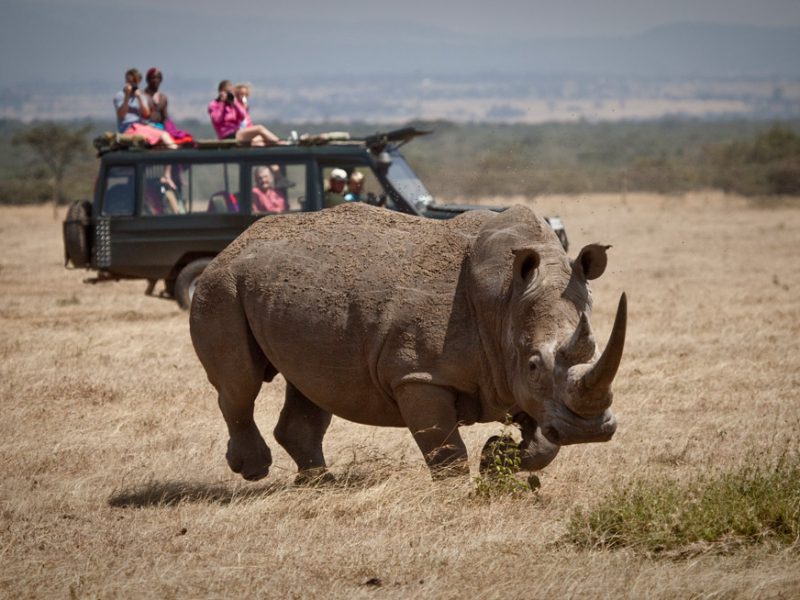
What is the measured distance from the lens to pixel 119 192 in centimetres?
1647

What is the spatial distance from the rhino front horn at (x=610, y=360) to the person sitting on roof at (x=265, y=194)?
10.3m

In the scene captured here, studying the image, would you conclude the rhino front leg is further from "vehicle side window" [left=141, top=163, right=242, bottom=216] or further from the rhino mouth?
Result: "vehicle side window" [left=141, top=163, right=242, bottom=216]

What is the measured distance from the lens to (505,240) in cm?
738

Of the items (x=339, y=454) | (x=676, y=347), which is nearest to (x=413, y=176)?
(x=676, y=347)

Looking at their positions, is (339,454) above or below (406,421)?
below

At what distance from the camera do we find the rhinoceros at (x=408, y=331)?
6855 mm

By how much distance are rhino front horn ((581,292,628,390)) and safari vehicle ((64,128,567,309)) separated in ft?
32.2

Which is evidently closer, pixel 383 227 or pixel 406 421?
pixel 406 421

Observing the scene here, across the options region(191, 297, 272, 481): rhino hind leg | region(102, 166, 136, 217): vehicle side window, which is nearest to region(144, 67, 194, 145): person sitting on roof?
region(102, 166, 136, 217): vehicle side window

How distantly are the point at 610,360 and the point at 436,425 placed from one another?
147 cm

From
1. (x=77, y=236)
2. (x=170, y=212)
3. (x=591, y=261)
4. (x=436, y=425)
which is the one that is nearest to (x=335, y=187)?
(x=170, y=212)

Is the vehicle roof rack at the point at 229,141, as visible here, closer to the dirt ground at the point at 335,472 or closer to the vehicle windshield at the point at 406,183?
the vehicle windshield at the point at 406,183

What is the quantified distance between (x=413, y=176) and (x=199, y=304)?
28.4ft

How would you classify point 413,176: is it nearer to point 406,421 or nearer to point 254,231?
point 254,231
